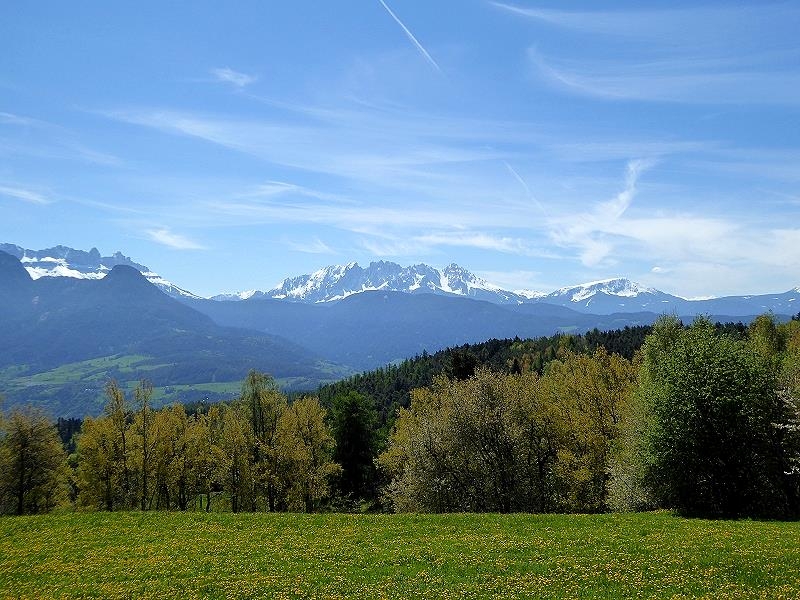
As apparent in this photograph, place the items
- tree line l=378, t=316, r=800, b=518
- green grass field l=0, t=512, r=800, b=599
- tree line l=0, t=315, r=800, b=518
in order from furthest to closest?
1. tree line l=0, t=315, r=800, b=518
2. tree line l=378, t=316, r=800, b=518
3. green grass field l=0, t=512, r=800, b=599

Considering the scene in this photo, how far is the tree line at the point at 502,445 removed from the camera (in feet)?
125

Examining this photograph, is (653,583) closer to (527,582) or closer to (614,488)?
(527,582)

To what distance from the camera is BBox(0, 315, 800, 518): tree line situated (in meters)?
38.0

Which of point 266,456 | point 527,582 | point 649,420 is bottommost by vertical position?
point 266,456

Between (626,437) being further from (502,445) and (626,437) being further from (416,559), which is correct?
(416,559)

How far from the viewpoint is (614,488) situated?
155 feet

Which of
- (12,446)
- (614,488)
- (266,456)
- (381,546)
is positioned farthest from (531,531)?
(12,446)

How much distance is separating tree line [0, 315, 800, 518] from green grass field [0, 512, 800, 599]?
631cm

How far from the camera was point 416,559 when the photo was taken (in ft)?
89.4

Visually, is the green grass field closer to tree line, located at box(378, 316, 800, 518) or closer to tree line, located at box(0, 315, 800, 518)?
tree line, located at box(378, 316, 800, 518)

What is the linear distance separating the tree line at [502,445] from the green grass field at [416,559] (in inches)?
248

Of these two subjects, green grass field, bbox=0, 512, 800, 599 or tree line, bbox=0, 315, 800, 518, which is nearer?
green grass field, bbox=0, 512, 800, 599

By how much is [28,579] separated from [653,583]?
31356mm

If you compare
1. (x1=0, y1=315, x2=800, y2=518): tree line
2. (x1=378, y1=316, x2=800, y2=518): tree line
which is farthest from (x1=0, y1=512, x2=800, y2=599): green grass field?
(x1=0, y1=315, x2=800, y2=518): tree line
